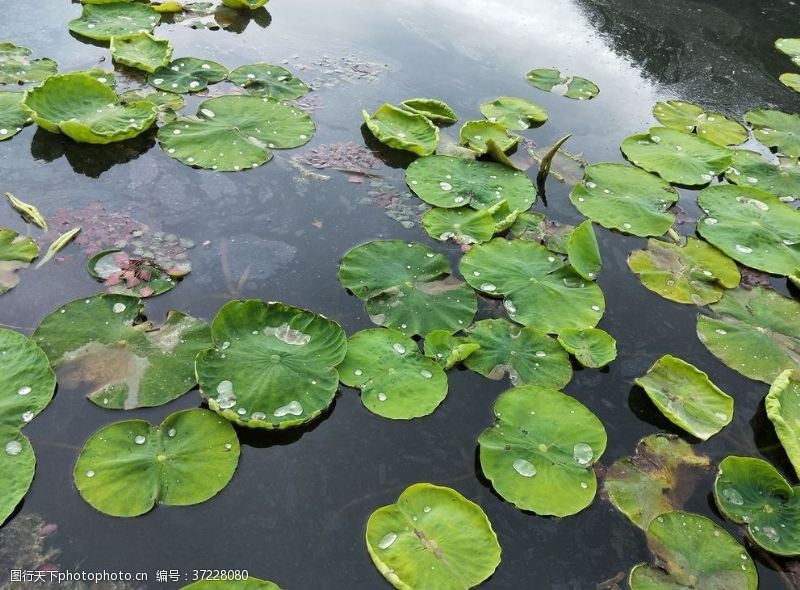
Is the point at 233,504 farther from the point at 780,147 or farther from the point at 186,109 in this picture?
the point at 780,147

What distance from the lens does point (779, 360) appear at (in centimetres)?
321

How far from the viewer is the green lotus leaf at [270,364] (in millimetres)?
2645

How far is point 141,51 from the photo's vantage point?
4828 millimetres

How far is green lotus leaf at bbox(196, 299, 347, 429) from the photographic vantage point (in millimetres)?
2645

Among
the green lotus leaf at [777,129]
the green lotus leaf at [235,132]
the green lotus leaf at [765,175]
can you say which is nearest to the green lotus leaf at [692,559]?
the green lotus leaf at [765,175]

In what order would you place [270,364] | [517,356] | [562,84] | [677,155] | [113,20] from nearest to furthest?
1. [270,364]
2. [517,356]
3. [677,155]
4. [113,20]
5. [562,84]

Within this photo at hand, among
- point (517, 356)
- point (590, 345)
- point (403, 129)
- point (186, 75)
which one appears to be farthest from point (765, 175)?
point (186, 75)

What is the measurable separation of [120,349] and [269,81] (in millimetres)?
2725

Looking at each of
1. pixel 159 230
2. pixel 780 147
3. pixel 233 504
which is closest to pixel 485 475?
pixel 233 504

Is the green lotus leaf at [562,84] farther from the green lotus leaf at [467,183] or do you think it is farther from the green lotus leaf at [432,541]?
the green lotus leaf at [432,541]

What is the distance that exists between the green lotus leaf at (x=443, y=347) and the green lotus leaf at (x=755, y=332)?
135 cm

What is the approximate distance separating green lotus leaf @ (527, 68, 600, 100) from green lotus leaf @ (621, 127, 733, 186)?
2.55 ft

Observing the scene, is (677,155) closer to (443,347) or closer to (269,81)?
(443,347)

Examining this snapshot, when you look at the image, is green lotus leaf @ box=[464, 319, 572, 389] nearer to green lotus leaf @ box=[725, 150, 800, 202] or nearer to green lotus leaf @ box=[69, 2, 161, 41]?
green lotus leaf @ box=[725, 150, 800, 202]
